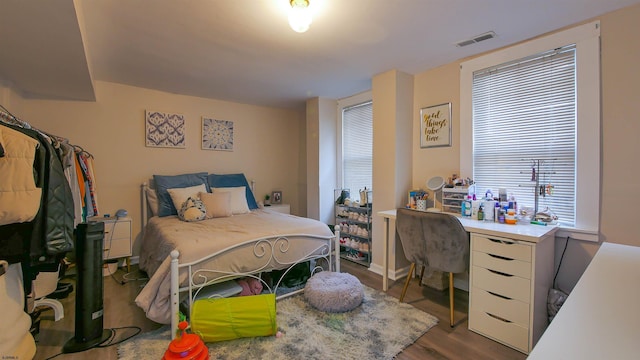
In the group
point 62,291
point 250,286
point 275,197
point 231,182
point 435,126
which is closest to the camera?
point 250,286

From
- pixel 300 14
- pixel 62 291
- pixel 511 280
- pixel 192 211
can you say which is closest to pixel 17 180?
pixel 300 14

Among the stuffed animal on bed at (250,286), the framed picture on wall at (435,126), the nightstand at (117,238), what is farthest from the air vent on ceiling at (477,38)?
the nightstand at (117,238)

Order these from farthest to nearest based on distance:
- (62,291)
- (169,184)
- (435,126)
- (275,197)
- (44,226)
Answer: (275,197)
(169,184)
(435,126)
(62,291)
(44,226)

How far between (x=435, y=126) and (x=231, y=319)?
2582 millimetres

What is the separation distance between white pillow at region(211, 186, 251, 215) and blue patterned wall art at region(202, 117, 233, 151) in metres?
0.76

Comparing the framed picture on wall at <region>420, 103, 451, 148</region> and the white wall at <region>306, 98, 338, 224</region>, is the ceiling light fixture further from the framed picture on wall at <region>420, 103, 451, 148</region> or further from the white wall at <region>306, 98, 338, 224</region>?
the white wall at <region>306, 98, 338, 224</region>

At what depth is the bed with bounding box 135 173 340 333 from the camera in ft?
6.15

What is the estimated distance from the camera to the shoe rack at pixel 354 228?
3451 mm

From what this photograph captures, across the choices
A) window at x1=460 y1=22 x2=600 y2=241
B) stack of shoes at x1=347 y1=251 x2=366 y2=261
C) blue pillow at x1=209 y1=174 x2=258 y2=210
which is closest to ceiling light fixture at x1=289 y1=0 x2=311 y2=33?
window at x1=460 y1=22 x2=600 y2=241

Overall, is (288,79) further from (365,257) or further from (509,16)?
(365,257)

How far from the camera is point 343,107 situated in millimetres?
4094

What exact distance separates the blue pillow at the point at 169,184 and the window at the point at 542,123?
3181 mm

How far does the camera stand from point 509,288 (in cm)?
181

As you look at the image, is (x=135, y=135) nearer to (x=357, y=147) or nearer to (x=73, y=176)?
(x=73, y=176)
